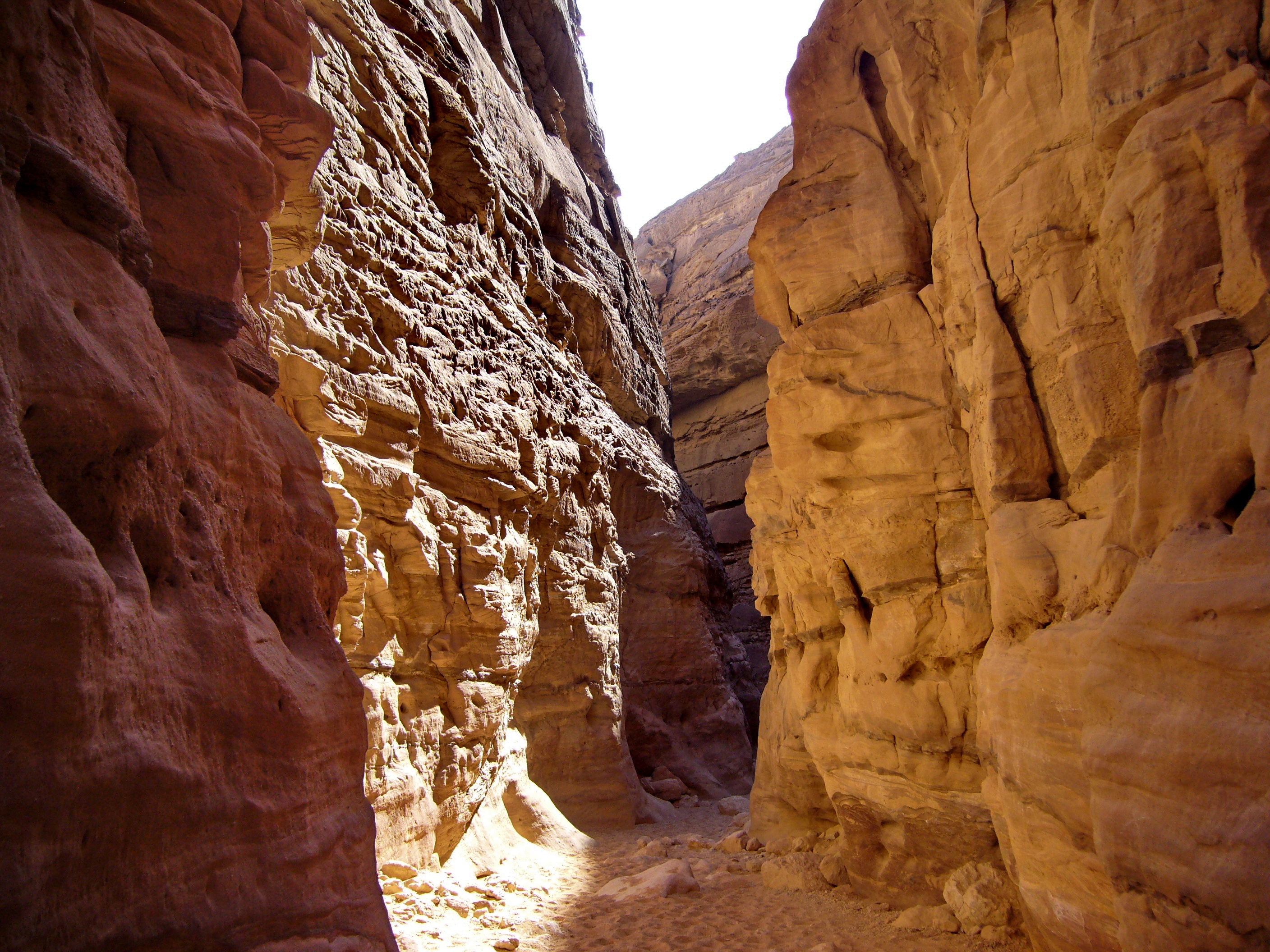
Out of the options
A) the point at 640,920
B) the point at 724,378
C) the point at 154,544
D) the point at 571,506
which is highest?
the point at 724,378

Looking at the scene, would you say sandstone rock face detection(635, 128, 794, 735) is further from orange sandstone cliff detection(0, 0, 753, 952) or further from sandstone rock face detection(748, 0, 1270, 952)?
sandstone rock face detection(748, 0, 1270, 952)

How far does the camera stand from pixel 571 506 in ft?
38.1

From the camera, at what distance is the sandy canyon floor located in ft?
19.3

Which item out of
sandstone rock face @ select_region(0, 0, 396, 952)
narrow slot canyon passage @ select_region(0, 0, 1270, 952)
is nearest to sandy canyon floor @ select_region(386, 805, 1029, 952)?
narrow slot canyon passage @ select_region(0, 0, 1270, 952)

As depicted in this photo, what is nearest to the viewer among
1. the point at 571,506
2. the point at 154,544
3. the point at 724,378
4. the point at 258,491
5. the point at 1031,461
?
the point at 154,544

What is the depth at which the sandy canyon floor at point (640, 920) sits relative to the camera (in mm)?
5895

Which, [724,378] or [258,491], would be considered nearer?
[258,491]

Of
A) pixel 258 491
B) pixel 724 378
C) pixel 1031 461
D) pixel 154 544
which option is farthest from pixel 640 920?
pixel 724 378

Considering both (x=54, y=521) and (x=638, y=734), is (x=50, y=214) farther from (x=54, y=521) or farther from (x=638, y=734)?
(x=638, y=734)

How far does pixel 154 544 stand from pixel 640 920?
588cm

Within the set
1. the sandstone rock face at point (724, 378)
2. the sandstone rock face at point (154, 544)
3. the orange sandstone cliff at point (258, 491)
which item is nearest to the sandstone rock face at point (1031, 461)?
the orange sandstone cliff at point (258, 491)

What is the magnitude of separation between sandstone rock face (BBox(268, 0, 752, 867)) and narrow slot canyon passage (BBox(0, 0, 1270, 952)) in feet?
0.27

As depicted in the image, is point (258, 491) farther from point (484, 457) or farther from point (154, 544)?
point (484, 457)

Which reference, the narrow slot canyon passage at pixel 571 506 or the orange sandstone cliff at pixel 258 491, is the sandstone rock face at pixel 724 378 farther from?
the orange sandstone cliff at pixel 258 491
